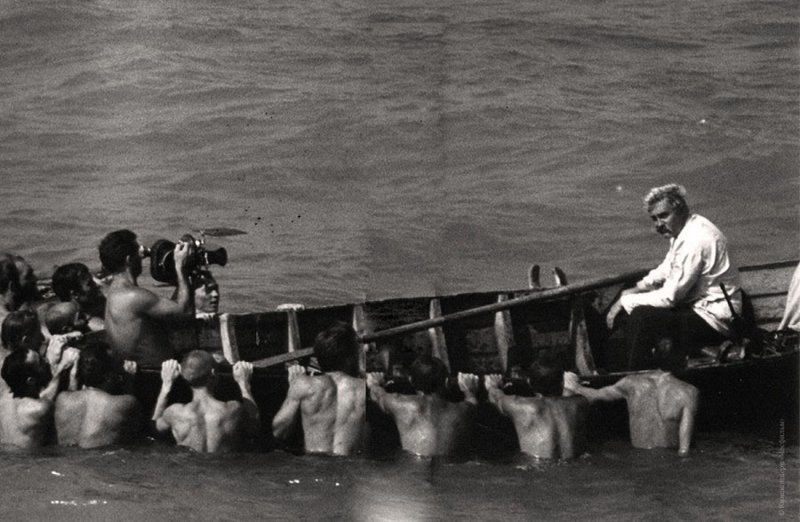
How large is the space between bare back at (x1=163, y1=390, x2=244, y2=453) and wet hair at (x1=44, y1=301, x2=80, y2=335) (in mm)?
1241

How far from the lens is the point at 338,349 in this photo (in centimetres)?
819

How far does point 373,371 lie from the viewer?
8.85m

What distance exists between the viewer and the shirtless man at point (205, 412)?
8297mm

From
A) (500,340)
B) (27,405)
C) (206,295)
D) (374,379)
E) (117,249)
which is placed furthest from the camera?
(206,295)

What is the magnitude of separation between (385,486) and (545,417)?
45.6 inches

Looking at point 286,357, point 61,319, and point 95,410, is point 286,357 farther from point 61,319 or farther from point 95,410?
point 61,319

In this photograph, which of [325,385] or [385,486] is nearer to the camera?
[385,486]

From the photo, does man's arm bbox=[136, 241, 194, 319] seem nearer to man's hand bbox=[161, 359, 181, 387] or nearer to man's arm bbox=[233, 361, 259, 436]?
man's hand bbox=[161, 359, 181, 387]

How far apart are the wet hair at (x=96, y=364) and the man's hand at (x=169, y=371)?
341 mm

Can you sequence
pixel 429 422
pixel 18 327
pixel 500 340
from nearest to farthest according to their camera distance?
pixel 429 422
pixel 18 327
pixel 500 340

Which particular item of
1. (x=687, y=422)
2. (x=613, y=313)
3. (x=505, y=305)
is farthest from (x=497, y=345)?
(x=687, y=422)

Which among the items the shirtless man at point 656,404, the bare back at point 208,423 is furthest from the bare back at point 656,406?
the bare back at point 208,423

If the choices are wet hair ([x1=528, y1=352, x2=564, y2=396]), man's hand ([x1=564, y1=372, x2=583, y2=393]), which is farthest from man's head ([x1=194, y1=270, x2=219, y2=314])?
man's hand ([x1=564, y1=372, x2=583, y2=393])

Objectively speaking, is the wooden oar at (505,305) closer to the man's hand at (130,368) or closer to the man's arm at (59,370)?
the man's hand at (130,368)
